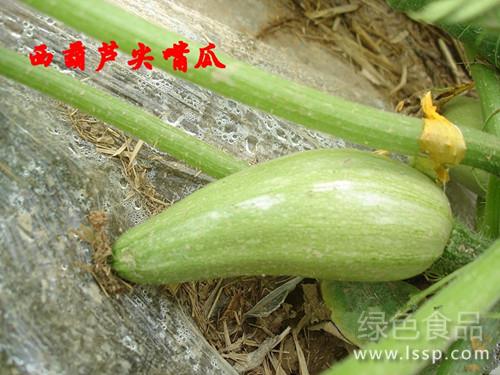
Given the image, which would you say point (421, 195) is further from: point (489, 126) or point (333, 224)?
point (489, 126)

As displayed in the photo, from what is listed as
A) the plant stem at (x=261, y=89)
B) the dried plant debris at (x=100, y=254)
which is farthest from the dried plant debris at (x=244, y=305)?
the plant stem at (x=261, y=89)

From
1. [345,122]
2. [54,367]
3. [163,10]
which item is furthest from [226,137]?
[54,367]

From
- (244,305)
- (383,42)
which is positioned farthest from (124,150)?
(383,42)

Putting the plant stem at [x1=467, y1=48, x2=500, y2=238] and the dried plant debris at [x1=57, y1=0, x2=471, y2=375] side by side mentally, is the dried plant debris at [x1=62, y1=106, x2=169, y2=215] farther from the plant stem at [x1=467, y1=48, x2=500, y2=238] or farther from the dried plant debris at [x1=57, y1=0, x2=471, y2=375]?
the plant stem at [x1=467, y1=48, x2=500, y2=238]

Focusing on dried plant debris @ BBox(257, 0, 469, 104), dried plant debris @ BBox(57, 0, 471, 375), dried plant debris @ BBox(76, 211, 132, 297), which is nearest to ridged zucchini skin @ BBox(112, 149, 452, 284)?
dried plant debris @ BBox(76, 211, 132, 297)

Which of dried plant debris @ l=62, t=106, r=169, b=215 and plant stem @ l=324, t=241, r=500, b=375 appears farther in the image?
dried plant debris @ l=62, t=106, r=169, b=215

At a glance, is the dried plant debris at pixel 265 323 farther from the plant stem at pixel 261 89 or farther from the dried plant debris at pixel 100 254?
the plant stem at pixel 261 89
